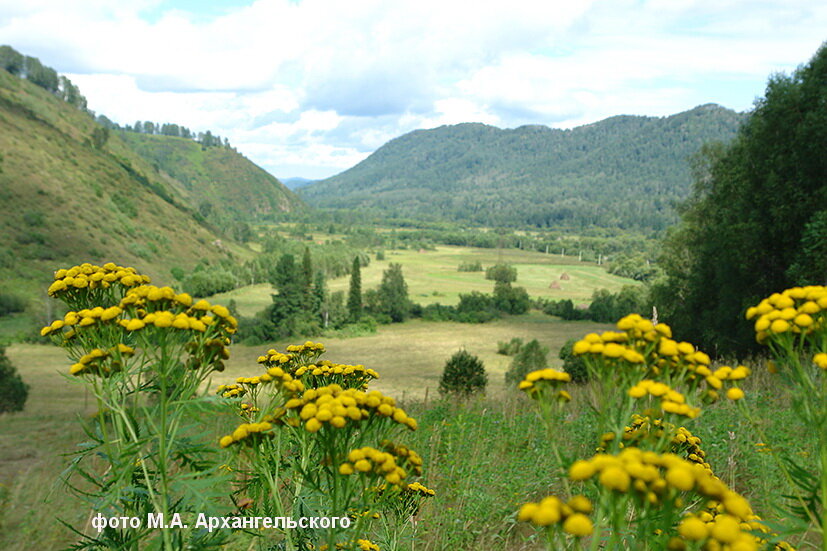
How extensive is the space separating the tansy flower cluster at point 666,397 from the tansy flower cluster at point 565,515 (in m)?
0.45

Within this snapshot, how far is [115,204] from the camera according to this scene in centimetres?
10331

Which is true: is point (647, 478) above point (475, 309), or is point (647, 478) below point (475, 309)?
above

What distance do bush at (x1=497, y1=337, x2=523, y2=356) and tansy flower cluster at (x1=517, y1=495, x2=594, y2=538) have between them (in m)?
67.7

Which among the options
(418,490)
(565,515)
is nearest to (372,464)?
(565,515)

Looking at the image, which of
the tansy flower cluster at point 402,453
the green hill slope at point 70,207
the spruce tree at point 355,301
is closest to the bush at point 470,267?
the green hill slope at point 70,207

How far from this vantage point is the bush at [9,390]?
2652cm

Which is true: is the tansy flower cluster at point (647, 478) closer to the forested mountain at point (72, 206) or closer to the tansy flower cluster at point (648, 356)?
the tansy flower cluster at point (648, 356)

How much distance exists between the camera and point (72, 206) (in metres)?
89.8

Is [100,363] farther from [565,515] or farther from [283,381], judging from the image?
[565,515]

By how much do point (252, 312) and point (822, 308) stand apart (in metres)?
91.5

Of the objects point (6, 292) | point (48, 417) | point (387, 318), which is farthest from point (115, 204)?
point (48, 417)

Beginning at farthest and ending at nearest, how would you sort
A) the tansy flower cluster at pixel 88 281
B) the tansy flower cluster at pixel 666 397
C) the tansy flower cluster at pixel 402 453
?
1. the tansy flower cluster at pixel 88 281
2. the tansy flower cluster at pixel 402 453
3. the tansy flower cluster at pixel 666 397

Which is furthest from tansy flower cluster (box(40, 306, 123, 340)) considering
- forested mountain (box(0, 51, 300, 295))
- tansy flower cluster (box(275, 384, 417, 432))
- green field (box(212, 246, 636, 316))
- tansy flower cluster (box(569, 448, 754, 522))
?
green field (box(212, 246, 636, 316))

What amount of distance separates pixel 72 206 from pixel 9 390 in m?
75.1
